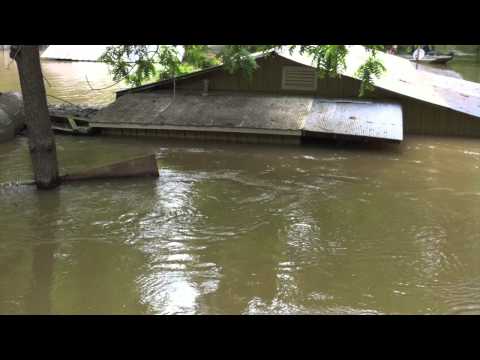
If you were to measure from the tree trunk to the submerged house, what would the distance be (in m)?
3.88

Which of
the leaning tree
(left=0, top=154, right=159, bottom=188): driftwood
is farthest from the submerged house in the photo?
the leaning tree

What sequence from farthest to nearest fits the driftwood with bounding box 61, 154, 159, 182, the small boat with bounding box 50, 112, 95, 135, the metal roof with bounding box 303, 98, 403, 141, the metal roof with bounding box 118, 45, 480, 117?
the small boat with bounding box 50, 112, 95, 135, the metal roof with bounding box 118, 45, 480, 117, the metal roof with bounding box 303, 98, 403, 141, the driftwood with bounding box 61, 154, 159, 182

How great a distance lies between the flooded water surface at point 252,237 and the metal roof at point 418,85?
259 centimetres

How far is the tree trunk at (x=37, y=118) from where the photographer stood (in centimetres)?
970

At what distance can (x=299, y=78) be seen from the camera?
50.8 feet

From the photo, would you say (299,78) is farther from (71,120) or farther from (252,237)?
(252,237)

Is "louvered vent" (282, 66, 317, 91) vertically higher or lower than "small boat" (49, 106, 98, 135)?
higher

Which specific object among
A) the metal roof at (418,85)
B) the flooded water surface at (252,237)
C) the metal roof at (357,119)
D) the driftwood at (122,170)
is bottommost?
the flooded water surface at (252,237)

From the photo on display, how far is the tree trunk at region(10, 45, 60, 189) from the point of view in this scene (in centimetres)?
970

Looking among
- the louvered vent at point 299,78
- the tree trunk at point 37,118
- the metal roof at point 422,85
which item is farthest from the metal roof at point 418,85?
the tree trunk at point 37,118

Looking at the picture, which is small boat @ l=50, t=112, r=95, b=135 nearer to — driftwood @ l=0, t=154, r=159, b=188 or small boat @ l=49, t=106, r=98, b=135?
small boat @ l=49, t=106, r=98, b=135

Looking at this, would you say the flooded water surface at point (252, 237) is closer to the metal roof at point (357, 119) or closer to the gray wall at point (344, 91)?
the metal roof at point (357, 119)

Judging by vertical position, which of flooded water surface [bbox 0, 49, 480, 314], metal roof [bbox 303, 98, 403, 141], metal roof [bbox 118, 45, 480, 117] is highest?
metal roof [bbox 118, 45, 480, 117]
